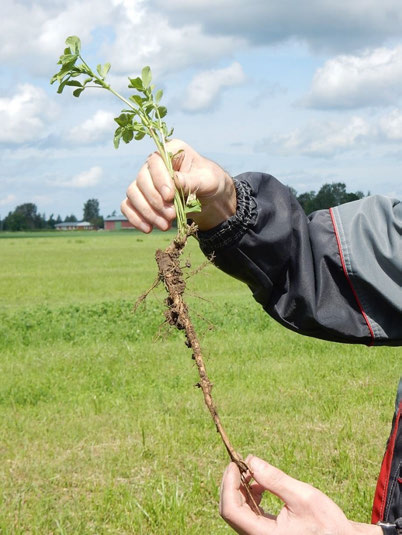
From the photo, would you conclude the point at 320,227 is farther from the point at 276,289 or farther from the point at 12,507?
the point at 12,507

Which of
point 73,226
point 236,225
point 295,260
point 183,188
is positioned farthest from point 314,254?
point 73,226

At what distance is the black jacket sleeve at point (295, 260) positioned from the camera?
7.60ft

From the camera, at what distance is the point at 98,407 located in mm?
5996

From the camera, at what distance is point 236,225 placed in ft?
7.52

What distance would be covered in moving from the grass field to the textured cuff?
0.14 m

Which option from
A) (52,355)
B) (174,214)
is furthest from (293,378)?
(174,214)

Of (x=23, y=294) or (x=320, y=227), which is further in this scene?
(x=23, y=294)

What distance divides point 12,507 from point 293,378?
10.9 feet

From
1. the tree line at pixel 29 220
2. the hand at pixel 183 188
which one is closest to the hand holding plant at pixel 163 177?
the hand at pixel 183 188

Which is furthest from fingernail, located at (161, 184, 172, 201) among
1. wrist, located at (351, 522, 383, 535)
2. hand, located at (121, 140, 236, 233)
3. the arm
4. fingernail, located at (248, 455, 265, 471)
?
wrist, located at (351, 522, 383, 535)

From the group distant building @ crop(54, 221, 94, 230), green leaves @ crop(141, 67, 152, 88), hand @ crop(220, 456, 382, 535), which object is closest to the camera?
hand @ crop(220, 456, 382, 535)

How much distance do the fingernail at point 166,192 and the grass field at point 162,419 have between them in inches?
18.2

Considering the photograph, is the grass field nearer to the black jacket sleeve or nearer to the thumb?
the black jacket sleeve

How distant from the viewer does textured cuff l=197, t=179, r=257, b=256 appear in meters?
2.29
